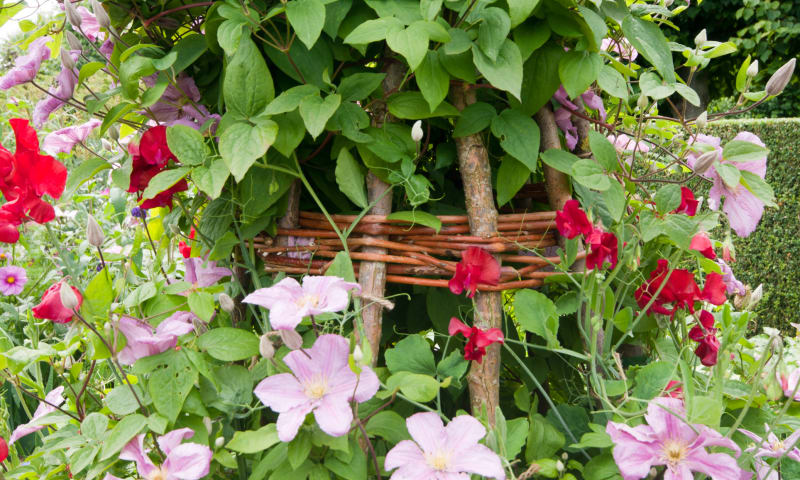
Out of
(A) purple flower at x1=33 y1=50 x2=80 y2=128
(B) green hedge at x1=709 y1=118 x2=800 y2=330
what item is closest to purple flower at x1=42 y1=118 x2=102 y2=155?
(A) purple flower at x1=33 y1=50 x2=80 y2=128

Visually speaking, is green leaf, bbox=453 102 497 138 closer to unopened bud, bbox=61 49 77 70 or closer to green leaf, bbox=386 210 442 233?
green leaf, bbox=386 210 442 233

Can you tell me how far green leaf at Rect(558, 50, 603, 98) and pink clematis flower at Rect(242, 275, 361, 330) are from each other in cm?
41

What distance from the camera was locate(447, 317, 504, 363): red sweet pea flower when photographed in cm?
83

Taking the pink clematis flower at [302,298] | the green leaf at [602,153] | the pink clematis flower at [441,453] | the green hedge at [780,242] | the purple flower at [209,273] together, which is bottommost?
the green hedge at [780,242]

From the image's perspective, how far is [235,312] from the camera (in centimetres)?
111

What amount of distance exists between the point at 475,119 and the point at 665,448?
19.9 inches

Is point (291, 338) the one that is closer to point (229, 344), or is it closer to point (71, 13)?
point (229, 344)

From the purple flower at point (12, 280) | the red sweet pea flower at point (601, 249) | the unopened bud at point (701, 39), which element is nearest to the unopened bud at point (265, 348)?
the red sweet pea flower at point (601, 249)

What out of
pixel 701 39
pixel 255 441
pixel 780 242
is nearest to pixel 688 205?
pixel 701 39

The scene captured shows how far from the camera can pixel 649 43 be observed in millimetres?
912

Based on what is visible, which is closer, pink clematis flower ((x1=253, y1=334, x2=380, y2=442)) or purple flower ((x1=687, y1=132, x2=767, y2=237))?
pink clematis flower ((x1=253, y1=334, x2=380, y2=442))

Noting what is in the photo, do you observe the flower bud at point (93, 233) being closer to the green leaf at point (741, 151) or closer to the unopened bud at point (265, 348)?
the unopened bud at point (265, 348)

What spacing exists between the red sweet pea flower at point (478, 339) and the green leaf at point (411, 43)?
0.36 m

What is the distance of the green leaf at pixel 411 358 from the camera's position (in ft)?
2.88
